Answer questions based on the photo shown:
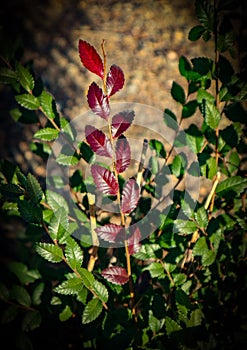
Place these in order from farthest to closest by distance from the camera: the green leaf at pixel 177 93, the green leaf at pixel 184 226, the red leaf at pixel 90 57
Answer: the green leaf at pixel 177 93 < the green leaf at pixel 184 226 < the red leaf at pixel 90 57

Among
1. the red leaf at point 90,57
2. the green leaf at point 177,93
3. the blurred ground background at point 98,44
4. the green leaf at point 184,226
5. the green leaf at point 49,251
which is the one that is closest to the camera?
the red leaf at point 90,57

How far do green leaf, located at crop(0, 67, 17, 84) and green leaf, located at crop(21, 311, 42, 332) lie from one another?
0.53 meters

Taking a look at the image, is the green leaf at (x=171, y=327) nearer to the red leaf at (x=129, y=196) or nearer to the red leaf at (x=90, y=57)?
the red leaf at (x=129, y=196)

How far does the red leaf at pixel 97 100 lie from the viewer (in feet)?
1.51

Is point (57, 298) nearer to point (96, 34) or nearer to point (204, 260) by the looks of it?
point (204, 260)

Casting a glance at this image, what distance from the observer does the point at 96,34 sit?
2.07m

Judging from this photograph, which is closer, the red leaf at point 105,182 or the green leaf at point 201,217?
the red leaf at point 105,182

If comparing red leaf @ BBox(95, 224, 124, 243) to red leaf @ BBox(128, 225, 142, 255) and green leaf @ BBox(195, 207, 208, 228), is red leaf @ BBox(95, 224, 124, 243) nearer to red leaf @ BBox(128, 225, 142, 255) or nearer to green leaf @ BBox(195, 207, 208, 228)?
red leaf @ BBox(128, 225, 142, 255)

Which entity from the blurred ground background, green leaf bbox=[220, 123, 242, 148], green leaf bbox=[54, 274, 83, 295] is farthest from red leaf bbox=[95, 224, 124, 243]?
the blurred ground background

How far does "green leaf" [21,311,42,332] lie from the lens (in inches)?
25.7

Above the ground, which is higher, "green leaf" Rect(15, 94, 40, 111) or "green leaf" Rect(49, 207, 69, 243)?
"green leaf" Rect(15, 94, 40, 111)

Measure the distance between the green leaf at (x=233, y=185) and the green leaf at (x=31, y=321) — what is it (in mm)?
516

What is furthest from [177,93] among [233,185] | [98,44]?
[98,44]

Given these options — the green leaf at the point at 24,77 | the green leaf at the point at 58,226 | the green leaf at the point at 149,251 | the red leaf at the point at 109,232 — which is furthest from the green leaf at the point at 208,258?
the green leaf at the point at 24,77
